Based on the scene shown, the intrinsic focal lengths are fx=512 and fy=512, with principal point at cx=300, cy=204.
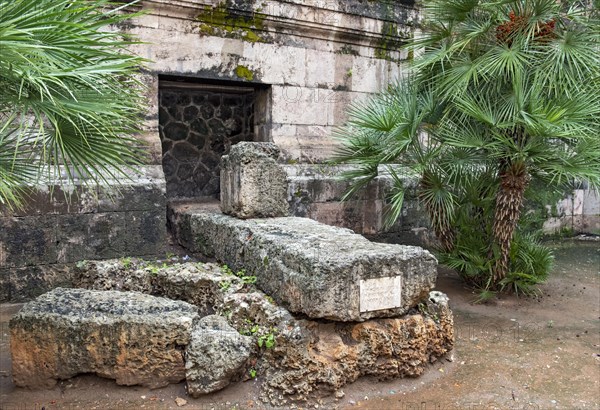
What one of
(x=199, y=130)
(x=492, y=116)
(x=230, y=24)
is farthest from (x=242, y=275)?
(x=199, y=130)

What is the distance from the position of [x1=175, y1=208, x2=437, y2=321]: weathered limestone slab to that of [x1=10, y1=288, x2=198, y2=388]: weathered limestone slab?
77 centimetres

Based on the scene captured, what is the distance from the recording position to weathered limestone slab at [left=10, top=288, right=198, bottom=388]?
335cm

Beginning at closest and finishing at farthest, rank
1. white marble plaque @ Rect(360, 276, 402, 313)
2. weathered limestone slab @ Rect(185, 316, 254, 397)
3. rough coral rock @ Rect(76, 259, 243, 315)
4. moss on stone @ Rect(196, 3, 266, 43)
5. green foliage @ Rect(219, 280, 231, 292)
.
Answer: weathered limestone slab @ Rect(185, 316, 254, 397)
white marble plaque @ Rect(360, 276, 402, 313)
green foliage @ Rect(219, 280, 231, 292)
rough coral rock @ Rect(76, 259, 243, 315)
moss on stone @ Rect(196, 3, 266, 43)

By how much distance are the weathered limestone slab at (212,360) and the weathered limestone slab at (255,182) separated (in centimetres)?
168

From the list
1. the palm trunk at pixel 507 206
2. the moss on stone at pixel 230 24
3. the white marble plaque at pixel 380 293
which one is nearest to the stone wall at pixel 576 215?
the palm trunk at pixel 507 206

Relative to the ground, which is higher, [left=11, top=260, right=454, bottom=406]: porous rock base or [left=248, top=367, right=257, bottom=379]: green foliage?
[left=11, top=260, right=454, bottom=406]: porous rock base

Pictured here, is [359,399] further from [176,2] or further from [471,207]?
[176,2]

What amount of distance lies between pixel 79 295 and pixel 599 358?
4200 mm

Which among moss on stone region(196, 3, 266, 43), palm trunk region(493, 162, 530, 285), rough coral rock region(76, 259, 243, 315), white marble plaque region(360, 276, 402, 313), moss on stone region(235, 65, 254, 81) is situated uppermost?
moss on stone region(196, 3, 266, 43)

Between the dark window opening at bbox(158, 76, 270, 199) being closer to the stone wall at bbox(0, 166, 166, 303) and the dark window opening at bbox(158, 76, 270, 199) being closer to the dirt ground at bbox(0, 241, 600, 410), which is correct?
the stone wall at bbox(0, 166, 166, 303)

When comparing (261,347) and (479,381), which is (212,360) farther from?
(479,381)

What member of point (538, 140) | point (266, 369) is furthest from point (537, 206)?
point (266, 369)

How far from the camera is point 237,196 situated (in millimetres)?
4883

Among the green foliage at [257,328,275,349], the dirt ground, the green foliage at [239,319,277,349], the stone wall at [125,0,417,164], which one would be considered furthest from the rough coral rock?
the stone wall at [125,0,417,164]
